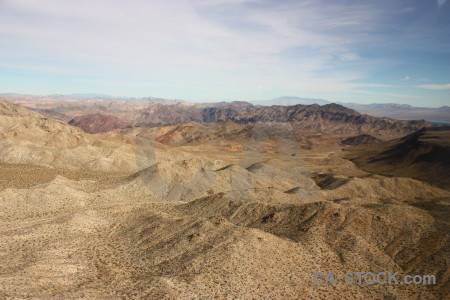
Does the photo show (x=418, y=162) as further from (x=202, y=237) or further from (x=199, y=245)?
(x=199, y=245)

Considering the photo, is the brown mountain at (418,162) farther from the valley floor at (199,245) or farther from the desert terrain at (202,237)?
the valley floor at (199,245)

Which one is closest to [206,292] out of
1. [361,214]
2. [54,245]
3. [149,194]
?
[54,245]

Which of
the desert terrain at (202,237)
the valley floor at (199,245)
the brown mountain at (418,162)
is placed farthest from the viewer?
the brown mountain at (418,162)

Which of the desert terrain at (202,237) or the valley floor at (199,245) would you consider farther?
the desert terrain at (202,237)

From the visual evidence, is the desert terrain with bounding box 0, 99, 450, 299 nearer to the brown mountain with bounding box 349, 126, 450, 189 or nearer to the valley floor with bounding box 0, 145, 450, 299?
the valley floor with bounding box 0, 145, 450, 299

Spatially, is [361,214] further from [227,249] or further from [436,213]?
[227,249]

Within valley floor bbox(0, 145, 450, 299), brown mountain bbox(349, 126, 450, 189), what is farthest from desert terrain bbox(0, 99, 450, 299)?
brown mountain bbox(349, 126, 450, 189)

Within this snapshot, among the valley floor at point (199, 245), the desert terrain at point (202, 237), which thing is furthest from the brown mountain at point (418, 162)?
the valley floor at point (199, 245)

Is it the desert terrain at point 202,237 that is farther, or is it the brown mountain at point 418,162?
the brown mountain at point 418,162

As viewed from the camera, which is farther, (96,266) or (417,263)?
(417,263)

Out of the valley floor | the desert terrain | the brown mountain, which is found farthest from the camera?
the brown mountain

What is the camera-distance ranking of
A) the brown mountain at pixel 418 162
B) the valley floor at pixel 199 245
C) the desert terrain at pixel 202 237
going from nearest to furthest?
1. the valley floor at pixel 199 245
2. the desert terrain at pixel 202 237
3. the brown mountain at pixel 418 162
